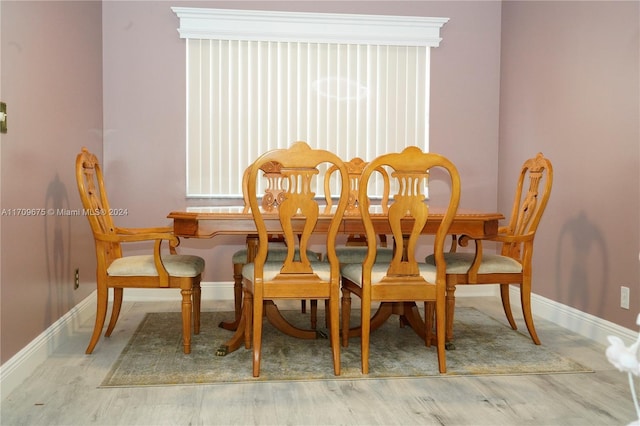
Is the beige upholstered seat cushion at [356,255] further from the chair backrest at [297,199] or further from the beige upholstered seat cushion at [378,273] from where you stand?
the chair backrest at [297,199]

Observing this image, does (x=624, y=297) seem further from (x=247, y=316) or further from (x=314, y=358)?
(x=247, y=316)

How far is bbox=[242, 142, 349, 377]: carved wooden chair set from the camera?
8.45ft

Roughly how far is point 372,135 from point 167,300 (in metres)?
2.17

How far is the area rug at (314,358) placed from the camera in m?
2.73

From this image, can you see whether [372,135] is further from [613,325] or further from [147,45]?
[613,325]

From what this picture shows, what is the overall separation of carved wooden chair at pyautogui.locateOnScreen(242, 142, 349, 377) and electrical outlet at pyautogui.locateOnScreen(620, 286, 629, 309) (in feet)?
5.58

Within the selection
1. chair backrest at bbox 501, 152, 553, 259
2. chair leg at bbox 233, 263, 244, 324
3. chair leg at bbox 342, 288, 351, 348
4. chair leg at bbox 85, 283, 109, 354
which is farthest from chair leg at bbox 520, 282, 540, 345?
chair leg at bbox 85, 283, 109, 354

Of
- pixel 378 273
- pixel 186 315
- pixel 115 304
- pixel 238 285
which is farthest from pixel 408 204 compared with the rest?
pixel 115 304

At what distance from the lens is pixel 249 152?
15.5 feet

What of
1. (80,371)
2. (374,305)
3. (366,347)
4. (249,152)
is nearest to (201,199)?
(249,152)

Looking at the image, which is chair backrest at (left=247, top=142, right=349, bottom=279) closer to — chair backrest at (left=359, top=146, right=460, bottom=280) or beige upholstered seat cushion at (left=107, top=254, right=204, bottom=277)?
chair backrest at (left=359, top=146, right=460, bottom=280)

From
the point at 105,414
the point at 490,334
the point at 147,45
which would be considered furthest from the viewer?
the point at 147,45

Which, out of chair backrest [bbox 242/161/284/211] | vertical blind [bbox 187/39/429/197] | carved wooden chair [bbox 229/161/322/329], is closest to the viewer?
carved wooden chair [bbox 229/161/322/329]

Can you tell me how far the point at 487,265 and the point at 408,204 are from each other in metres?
0.83
